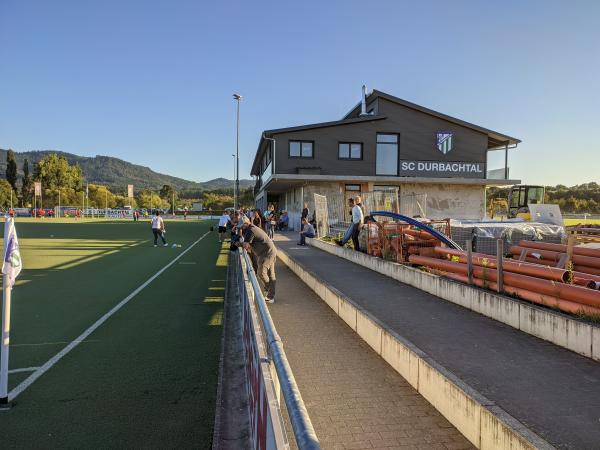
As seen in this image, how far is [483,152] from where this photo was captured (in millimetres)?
31750

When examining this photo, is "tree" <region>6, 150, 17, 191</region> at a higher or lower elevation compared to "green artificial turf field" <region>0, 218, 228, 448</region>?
higher

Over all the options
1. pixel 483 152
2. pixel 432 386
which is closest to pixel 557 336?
pixel 432 386

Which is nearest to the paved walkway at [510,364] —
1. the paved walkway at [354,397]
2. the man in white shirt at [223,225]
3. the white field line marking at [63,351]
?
the paved walkway at [354,397]

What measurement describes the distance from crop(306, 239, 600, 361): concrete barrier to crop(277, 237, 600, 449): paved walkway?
11 cm

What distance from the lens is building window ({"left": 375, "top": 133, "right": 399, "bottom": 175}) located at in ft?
102

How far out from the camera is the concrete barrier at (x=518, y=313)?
15.5ft

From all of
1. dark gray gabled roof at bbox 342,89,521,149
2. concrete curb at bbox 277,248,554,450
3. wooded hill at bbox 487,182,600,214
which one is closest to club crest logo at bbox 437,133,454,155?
dark gray gabled roof at bbox 342,89,521,149

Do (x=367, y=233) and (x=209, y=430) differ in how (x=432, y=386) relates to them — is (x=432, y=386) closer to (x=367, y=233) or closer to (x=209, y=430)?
(x=209, y=430)

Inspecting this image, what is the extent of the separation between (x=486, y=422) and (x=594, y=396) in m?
1.30

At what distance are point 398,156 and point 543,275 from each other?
25.6 metres

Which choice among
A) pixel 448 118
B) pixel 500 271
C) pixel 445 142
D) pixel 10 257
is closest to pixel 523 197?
pixel 445 142

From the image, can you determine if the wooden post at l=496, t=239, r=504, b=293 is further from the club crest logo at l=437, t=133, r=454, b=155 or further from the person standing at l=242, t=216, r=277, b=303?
the club crest logo at l=437, t=133, r=454, b=155

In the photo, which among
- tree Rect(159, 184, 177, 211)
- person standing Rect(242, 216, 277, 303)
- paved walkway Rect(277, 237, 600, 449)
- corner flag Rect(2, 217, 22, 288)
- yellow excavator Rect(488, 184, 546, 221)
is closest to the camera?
paved walkway Rect(277, 237, 600, 449)

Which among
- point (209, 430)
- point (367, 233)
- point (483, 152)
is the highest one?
point (483, 152)
